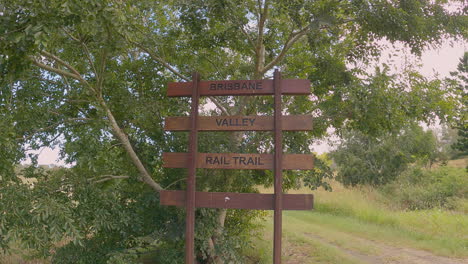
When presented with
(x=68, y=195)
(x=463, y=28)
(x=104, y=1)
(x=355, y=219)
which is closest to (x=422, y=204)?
(x=355, y=219)

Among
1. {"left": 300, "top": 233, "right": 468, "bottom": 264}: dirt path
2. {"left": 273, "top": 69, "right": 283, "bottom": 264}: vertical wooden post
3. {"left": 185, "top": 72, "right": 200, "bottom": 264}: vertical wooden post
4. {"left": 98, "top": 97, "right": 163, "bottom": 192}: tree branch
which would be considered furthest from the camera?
{"left": 300, "top": 233, "right": 468, "bottom": 264}: dirt path

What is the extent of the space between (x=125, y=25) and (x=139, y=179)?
286cm

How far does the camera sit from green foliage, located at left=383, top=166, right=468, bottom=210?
54.9 ft

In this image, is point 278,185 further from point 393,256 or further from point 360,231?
point 360,231

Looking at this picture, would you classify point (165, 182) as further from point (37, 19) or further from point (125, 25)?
point (37, 19)

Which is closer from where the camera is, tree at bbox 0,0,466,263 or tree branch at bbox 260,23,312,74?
tree at bbox 0,0,466,263

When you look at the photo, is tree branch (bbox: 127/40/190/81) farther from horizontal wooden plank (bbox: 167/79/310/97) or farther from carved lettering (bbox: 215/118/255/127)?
carved lettering (bbox: 215/118/255/127)

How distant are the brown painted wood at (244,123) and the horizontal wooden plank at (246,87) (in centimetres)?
32

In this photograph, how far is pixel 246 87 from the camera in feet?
15.8

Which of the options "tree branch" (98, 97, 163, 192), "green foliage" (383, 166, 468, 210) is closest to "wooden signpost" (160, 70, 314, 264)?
"tree branch" (98, 97, 163, 192)

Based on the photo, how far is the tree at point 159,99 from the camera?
4.97 meters

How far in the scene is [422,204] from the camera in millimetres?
16656

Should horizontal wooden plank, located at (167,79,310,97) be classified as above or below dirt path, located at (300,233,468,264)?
above

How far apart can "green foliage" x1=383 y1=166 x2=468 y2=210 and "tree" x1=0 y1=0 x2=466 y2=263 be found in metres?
10.6
